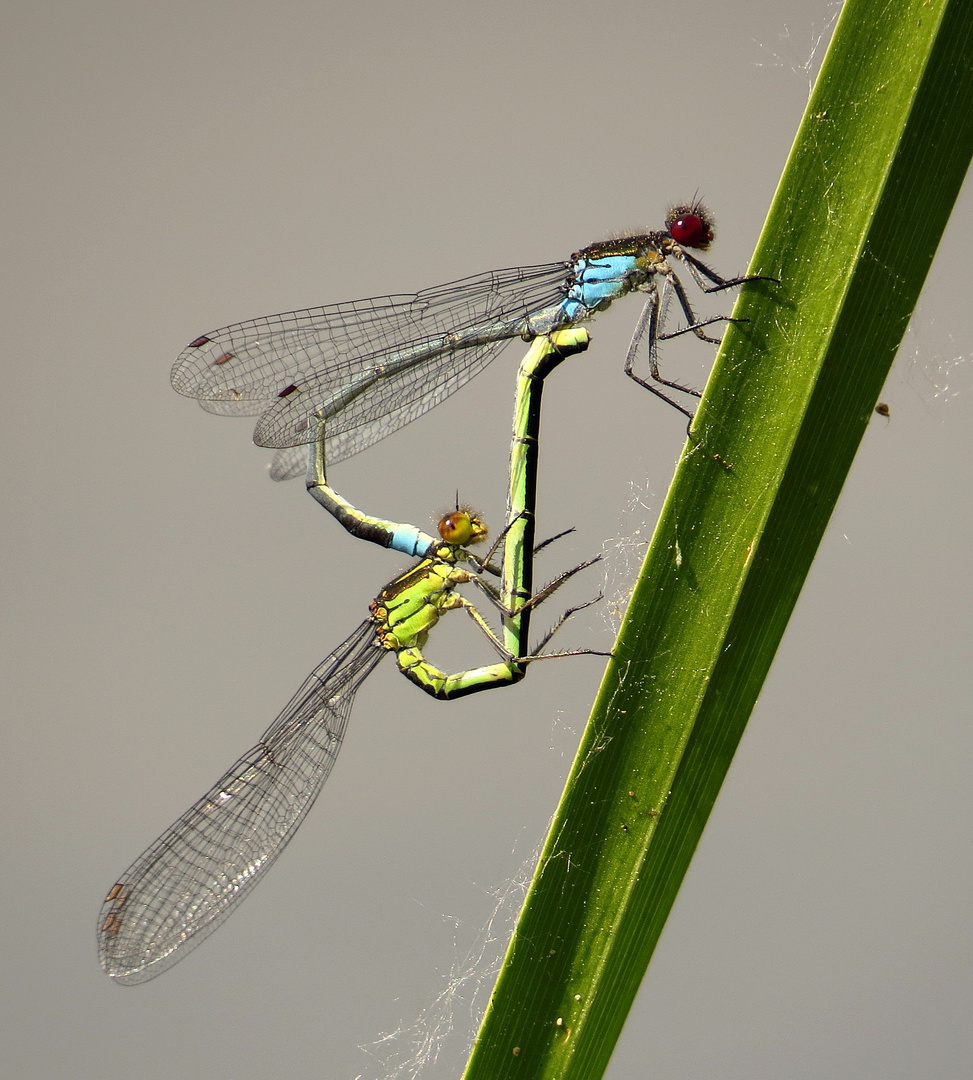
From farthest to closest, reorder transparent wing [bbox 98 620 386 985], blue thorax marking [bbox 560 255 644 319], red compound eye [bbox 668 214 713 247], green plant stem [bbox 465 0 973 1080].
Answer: transparent wing [bbox 98 620 386 985] < blue thorax marking [bbox 560 255 644 319] < red compound eye [bbox 668 214 713 247] < green plant stem [bbox 465 0 973 1080]

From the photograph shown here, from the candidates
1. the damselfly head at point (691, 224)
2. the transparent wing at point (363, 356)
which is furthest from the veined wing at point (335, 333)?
the damselfly head at point (691, 224)

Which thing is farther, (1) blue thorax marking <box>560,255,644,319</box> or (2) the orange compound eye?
(2) the orange compound eye

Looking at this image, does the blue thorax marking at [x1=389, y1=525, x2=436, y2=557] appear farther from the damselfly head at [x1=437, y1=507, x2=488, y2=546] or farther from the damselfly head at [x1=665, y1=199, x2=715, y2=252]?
the damselfly head at [x1=665, y1=199, x2=715, y2=252]

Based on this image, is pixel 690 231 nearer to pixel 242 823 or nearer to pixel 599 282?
pixel 599 282

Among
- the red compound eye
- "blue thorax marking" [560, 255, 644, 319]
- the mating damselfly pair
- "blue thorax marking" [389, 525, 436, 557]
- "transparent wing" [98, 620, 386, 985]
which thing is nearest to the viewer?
the red compound eye

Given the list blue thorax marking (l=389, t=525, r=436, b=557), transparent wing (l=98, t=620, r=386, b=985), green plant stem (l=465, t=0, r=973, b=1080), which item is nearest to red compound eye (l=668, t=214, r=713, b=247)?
green plant stem (l=465, t=0, r=973, b=1080)

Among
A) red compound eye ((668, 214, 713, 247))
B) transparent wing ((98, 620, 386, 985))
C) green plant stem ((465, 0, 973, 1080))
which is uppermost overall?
red compound eye ((668, 214, 713, 247))

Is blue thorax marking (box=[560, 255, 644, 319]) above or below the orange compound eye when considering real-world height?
above

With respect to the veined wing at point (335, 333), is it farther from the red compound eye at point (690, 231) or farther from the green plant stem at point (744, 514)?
the green plant stem at point (744, 514)
